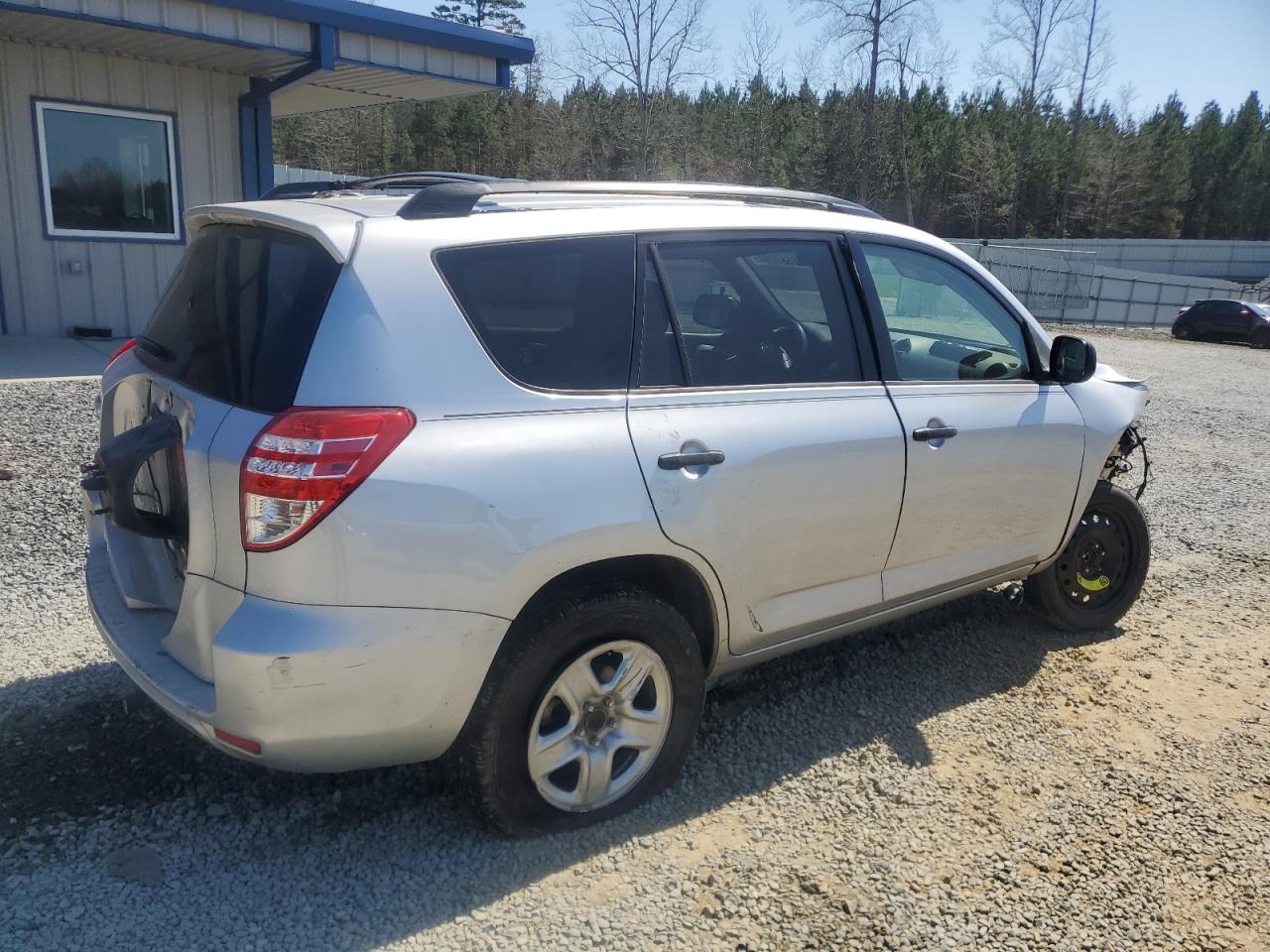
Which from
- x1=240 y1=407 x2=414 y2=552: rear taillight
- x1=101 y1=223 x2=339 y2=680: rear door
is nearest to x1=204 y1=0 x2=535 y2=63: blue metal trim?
x1=101 y1=223 x2=339 y2=680: rear door

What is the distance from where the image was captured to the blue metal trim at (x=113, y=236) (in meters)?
9.42

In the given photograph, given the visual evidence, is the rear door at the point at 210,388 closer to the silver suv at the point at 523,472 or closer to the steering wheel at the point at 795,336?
the silver suv at the point at 523,472

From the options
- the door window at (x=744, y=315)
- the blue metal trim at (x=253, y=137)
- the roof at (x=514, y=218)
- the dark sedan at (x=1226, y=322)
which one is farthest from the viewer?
the dark sedan at (x=1226, y=322)

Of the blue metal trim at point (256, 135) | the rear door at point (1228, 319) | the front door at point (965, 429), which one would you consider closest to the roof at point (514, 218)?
the front door at point (965, 429)

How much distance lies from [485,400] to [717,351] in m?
0.94

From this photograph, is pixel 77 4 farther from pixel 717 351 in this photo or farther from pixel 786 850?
pixel 786 850

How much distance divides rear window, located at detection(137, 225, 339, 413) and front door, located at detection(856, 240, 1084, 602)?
2001 mm

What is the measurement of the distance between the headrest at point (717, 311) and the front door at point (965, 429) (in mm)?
541

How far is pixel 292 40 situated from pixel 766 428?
814 centimetres

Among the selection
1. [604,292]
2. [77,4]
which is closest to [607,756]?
[604,292]

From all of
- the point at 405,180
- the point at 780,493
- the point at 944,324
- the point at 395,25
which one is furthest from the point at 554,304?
the point at 395,25

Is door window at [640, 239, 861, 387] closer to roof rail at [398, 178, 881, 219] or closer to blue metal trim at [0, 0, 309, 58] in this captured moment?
roof rail at [398, 178, 881, 219]

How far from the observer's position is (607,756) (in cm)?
289

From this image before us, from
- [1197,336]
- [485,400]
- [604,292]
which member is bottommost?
[1197,336]
